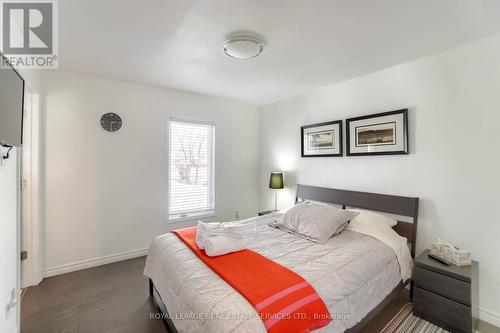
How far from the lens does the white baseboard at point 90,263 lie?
8.80 feet

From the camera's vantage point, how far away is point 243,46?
204 centimetres

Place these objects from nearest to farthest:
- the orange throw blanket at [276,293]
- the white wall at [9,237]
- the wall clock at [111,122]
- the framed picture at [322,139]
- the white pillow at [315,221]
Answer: the orange throw blanket at [276,293]
the white wall at [9,237]
the white pillow at [315,221]
the wall clock at [111,122]
the framed picture at [322,139]

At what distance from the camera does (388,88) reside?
261cm

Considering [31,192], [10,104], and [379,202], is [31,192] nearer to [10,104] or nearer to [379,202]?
[10,104]

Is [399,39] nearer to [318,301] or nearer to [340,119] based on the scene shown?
[340,119]

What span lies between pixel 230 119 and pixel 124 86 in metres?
1.76

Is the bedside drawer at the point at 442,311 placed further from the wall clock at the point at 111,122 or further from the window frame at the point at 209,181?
the wall clock at the point at 111,122

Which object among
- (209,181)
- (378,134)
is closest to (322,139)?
(378,134)

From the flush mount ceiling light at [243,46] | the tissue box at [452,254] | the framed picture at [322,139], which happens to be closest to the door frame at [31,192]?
the flush mount ceiling light at [243,46]

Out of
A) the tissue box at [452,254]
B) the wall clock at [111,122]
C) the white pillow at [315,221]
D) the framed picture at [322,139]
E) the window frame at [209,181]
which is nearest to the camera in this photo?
the tissue box at [452,254]

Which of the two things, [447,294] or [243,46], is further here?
[243,46]

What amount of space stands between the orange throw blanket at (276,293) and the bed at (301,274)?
5cm

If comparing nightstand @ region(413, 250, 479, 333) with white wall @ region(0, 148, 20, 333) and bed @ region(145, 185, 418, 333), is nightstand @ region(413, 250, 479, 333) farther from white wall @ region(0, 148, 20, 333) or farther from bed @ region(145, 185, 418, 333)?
white wall @ region(0, 148, 20, 333)

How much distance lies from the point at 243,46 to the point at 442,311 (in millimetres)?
2890
